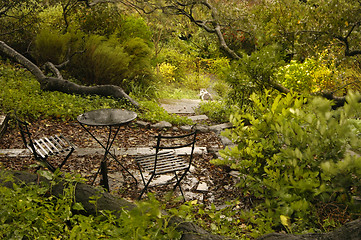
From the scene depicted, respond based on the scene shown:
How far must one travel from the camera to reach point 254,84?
577 centimetres

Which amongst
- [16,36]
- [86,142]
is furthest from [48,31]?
[86,142]

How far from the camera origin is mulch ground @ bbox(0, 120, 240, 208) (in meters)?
3.70

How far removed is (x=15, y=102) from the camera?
566cm

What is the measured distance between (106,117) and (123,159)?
3.24 ft

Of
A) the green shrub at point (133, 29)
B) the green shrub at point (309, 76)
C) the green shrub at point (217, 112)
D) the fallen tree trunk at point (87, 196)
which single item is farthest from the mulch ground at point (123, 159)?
the green shrub at point (133, 29)

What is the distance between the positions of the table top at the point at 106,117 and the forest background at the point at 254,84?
117 cm

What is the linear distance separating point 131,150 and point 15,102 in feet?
7.95

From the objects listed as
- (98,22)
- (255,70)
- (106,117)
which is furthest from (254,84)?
(98,22)

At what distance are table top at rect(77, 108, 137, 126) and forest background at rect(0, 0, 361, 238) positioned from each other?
1173 mm

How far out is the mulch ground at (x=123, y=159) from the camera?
370 centimetres

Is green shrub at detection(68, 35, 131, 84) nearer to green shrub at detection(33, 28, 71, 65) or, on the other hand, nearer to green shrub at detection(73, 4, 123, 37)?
green shrub at detection(33, 28, 71, 65)

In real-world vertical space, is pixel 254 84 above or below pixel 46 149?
above

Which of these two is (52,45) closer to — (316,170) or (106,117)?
(106,117)

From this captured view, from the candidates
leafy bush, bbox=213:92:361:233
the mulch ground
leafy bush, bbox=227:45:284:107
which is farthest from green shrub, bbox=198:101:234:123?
leafy bush, bbox=213:92:361:233
